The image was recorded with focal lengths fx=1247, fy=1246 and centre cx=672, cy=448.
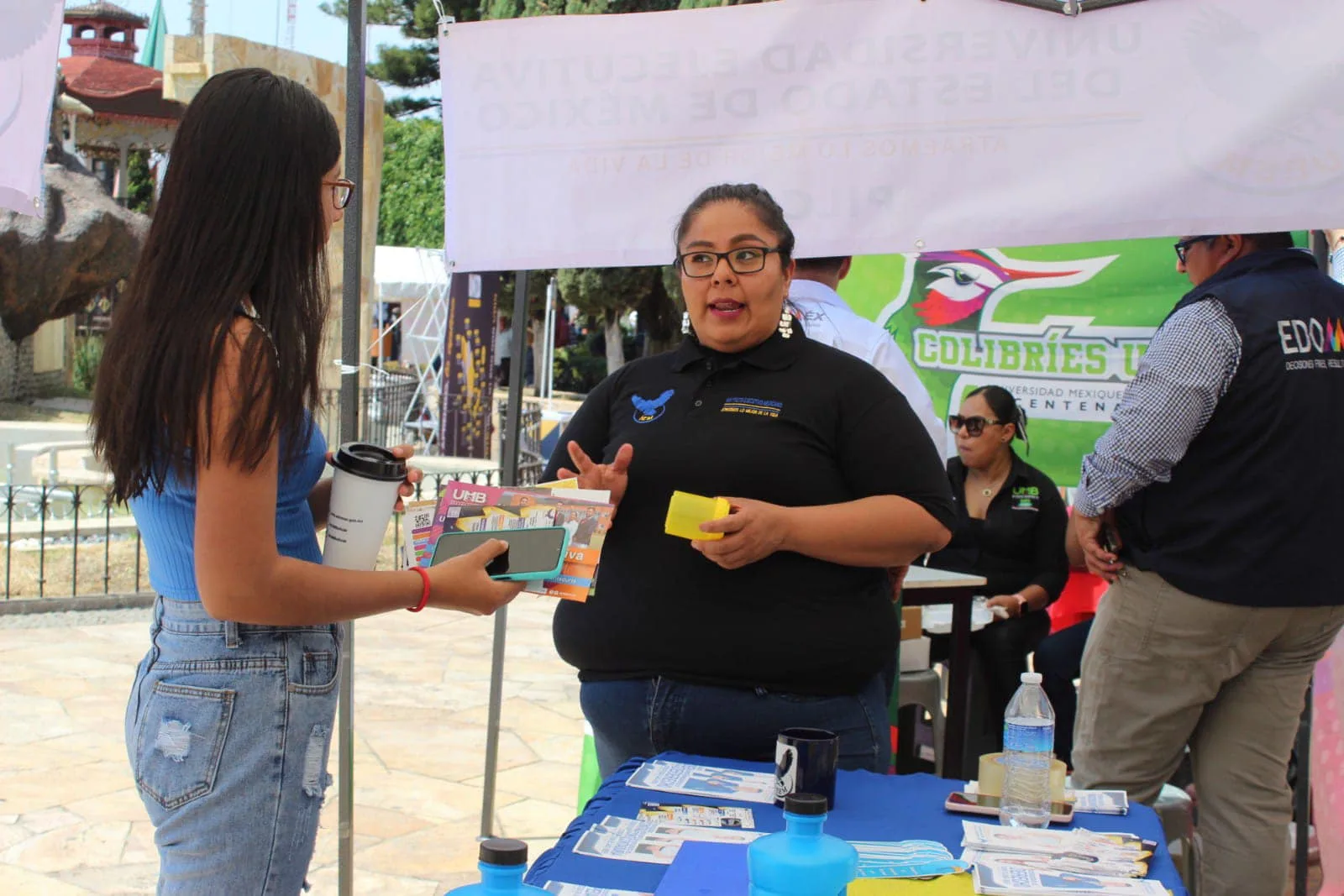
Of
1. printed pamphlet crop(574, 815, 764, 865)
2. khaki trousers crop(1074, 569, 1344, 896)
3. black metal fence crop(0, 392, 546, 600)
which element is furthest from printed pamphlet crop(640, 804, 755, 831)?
black metal fence crop(0, 392, 546, 600)

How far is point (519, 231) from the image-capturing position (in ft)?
10.8

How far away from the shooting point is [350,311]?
9.38 feet

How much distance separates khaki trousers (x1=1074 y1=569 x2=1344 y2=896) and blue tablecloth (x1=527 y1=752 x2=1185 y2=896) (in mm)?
884

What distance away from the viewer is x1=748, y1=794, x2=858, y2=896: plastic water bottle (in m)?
1.37

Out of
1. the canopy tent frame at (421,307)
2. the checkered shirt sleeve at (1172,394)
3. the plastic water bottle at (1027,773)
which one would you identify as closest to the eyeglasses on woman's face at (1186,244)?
the checkered shirt sleeve at (1172,394)

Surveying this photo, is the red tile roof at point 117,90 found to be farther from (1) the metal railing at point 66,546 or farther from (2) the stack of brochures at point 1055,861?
(2) the stack of brochures at point 1055,861

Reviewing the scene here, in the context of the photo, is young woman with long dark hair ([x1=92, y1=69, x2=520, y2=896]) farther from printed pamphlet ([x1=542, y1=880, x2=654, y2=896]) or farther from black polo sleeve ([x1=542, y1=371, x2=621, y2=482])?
black polo sleeve ([x1=542, y1=371, x2=621, y2=482])

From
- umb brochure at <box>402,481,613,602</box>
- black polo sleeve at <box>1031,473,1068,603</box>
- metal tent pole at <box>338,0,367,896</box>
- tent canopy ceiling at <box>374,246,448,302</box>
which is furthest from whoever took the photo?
tent canopy ceiling at <box>374,246,448,302</box>

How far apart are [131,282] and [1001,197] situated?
202 centimetres

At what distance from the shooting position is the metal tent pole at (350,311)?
284cm

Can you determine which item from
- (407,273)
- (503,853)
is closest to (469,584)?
(503,853)

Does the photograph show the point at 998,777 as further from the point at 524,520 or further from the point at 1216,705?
the point at 1216,705

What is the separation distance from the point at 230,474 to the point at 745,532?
0.88 m

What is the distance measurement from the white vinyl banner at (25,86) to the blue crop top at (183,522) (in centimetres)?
129
